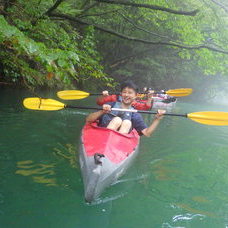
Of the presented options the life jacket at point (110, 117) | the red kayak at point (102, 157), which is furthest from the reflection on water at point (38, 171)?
the life jacket at point (110, 117)

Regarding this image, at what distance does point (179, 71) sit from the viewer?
85.1 ft

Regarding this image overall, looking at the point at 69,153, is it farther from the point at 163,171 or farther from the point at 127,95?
the point at 163,171

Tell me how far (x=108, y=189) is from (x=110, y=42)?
678 inches

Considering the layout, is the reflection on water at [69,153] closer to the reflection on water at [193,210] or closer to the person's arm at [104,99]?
the reflection on water at [193,210]

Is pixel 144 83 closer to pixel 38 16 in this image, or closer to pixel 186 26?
pixel 186 26

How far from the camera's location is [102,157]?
313 cm

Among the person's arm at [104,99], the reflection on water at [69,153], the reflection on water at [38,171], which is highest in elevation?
the person's arm at [104,99]

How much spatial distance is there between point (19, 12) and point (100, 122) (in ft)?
8.16

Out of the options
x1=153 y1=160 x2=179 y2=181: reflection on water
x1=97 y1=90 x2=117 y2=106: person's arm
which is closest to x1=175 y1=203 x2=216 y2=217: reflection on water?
x1=153 y1=160 x2=179 y2=181: reflection on water

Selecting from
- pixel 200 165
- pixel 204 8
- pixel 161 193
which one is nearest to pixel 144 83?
pixel 204 8

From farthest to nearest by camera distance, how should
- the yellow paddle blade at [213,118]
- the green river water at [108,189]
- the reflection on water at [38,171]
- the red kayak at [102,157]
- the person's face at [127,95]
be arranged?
the person's face at [127,95] → the yellow paddle blade at [213,118] → the reflection on water at [38,171] → the red kayak at [102,157] → the green river water at [108,189]

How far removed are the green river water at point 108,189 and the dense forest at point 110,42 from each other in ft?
3.91

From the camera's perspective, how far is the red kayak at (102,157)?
286cm

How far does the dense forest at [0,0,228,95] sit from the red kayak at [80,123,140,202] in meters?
0.92
